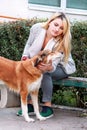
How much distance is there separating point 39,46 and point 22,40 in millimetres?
924

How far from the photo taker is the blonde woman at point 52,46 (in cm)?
740

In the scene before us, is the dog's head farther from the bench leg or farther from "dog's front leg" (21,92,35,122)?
the bench leg

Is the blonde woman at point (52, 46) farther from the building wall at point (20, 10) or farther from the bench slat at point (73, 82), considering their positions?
the building wall at point (20, 10)

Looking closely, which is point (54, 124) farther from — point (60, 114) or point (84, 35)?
point (84, 35)

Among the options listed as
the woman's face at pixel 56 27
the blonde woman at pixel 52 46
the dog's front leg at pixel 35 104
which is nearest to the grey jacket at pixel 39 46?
the blonde woman at pixel 52 46

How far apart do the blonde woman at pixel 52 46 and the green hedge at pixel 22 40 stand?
683 mm

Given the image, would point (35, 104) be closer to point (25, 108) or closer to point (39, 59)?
point (25, 108)

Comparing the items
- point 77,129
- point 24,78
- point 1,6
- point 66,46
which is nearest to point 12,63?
point 24,78

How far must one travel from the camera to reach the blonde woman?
7.40 m

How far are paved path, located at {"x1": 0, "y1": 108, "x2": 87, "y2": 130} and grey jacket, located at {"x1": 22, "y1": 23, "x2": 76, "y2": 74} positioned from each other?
2.30 feet

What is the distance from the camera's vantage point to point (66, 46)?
24.3 ft

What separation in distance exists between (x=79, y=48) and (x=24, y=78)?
1445 mm

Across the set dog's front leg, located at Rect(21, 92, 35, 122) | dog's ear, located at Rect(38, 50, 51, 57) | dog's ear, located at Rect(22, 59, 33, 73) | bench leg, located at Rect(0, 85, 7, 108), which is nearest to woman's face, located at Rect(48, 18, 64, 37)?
dog's ear, located at Rect(38, 50, 51, 57)

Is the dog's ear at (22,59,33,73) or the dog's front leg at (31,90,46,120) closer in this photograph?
the dog's ear at (22,59,33,73)
